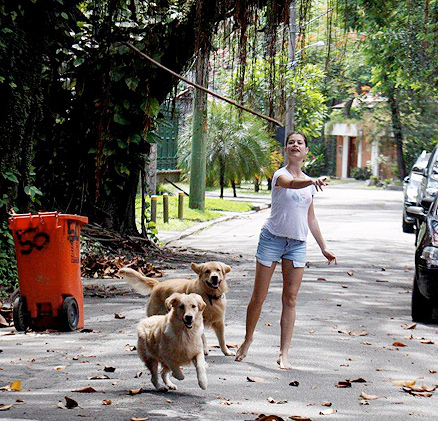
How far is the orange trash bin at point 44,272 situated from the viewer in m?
10.1

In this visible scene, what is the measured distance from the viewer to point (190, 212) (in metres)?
29.6

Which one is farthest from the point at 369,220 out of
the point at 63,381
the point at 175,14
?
the point at 63,381

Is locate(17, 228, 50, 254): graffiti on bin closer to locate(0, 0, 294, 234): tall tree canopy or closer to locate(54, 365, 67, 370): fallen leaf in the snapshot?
locate(54, 365, 67, 370): fallen leaf

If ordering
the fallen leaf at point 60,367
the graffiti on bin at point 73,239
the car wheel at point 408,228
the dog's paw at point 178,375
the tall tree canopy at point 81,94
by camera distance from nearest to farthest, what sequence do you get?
the dog's paw at point 178,375 → the fallen leaf at point 60,367 → the graffiti on bin at point 73,239 → the tall tree canopy at point 81,94 → the car wheel at point 408,228

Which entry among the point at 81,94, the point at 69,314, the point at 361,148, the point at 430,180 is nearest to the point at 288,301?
the point at 69,314

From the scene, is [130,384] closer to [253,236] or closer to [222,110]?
[253,236]

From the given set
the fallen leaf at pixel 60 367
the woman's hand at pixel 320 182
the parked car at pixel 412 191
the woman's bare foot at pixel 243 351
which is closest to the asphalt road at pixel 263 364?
the fallen leaf at pixel 60 367

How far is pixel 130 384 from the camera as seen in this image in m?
7.58

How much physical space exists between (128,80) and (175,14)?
1282 millimetres

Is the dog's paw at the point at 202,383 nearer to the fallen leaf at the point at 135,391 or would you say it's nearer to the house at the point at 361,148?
the fallen leaf at the point at 135,391

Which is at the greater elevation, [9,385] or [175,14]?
[175,14]

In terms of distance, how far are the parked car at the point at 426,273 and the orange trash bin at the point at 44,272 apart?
3.75 meters

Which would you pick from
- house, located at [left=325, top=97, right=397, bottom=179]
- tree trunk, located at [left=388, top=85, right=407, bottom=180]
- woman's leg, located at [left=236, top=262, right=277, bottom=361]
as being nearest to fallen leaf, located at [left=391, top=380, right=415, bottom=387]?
woman's leg, located at [left=236, top=262, right=277, bottom=361]

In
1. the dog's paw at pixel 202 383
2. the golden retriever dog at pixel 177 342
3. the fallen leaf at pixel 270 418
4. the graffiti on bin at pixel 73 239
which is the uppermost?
the graffiti on bin at pixel 73 239
